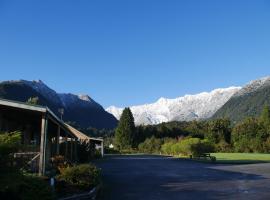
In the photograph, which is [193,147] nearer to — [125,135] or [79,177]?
[79,177]

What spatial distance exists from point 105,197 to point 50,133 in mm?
19665

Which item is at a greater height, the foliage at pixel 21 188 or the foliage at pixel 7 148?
the foliage at pixel 7 148

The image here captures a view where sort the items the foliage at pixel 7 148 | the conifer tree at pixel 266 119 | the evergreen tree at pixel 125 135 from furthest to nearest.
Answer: the evergreen tree at pixel 125 135 < the conifer tree at pixel 266 119 < the foliage at pixel 7 148

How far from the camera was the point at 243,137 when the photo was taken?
93438 millimetres

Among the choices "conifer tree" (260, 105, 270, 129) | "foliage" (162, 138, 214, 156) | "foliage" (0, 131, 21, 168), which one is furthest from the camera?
"conifer tree" (260, 105, 270, 129)

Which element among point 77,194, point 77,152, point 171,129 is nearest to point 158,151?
point 171,129

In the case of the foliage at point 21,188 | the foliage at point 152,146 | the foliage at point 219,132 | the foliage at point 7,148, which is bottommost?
the foliage at point 21,188

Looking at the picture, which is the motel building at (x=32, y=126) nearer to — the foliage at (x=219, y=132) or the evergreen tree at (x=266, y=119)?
the evergreen tree at (x=266, y=119)

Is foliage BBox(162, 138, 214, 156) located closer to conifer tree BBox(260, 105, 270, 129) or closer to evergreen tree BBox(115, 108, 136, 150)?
conifer tree BBox(260, 105, 270, 129)

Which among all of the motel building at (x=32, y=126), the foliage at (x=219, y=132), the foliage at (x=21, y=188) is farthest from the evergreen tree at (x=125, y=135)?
the foliage at (x=21, y=188)

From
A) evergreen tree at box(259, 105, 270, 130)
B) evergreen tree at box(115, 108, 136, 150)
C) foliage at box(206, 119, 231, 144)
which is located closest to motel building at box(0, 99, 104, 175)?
evergreen tree at box(259, 105, 270, 130)

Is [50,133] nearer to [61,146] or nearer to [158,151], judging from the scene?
[61,146]

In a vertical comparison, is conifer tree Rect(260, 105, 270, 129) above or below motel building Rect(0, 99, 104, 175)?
above

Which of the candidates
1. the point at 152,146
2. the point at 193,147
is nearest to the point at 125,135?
the point at 152,146
